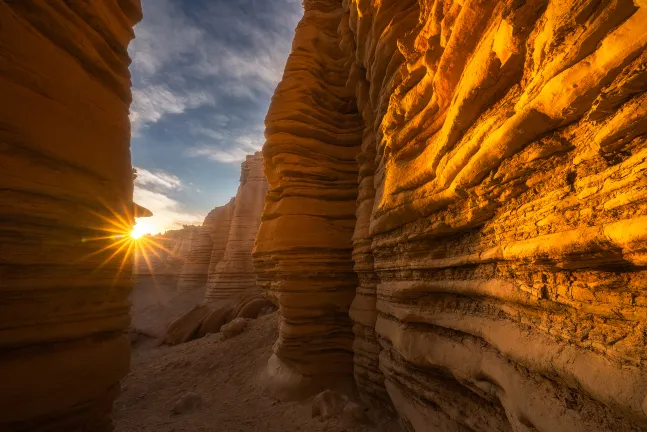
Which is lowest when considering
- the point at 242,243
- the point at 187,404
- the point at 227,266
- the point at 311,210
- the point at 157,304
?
the point at 157,304

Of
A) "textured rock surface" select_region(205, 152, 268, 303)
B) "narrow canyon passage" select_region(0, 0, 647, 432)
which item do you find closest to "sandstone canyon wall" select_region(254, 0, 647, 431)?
"narrow canyon passage" select_region(0, 0, 647, 432)

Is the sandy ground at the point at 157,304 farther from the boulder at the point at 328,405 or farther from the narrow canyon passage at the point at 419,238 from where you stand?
the boulder at the point at 328,405

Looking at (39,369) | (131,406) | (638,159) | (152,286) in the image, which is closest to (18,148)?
(39,369)

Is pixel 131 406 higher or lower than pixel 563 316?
lower

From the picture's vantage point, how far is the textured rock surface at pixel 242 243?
20.7 m

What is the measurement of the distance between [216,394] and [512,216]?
728 cm

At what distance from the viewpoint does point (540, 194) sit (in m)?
2.13

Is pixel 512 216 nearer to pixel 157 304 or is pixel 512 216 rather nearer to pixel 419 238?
pixel 419 238

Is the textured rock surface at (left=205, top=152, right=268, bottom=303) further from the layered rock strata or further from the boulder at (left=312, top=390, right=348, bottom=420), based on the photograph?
the boulder at (left=312, top=390, right=348, bottom=420)

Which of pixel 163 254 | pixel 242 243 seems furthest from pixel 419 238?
pixel 163 254

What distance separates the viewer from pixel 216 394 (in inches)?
264

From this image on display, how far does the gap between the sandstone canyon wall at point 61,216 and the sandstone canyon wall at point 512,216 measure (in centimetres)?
393

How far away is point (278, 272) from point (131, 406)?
14.5 feet

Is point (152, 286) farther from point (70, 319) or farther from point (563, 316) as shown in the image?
point (563, 316)
